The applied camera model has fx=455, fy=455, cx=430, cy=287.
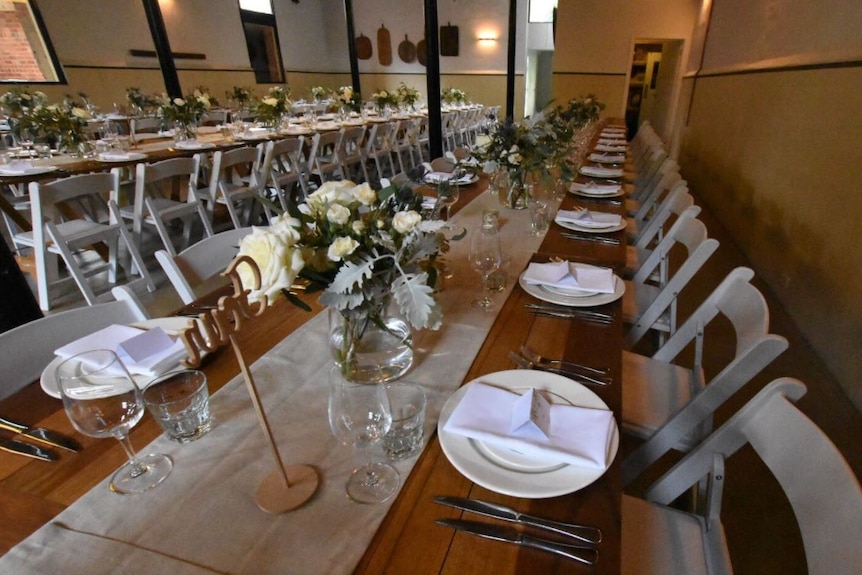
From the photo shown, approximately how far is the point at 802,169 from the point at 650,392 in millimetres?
2642

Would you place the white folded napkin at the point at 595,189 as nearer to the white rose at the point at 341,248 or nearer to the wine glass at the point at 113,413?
the white rose at the point at 341,248

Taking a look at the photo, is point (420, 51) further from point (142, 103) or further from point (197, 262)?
point (197, 262)

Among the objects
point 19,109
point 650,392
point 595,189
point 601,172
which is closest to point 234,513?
point 650,392

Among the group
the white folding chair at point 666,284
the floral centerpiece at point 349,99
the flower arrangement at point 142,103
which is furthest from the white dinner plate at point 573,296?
the flower arrangement at point 142,103

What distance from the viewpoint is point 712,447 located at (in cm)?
92

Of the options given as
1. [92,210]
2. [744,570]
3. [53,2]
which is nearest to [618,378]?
[744,570]

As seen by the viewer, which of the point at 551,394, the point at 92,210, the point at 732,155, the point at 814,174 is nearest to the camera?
the point at 551,394

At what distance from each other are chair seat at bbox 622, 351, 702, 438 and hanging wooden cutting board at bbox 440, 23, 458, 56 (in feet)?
38.5

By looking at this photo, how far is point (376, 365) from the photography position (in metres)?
1.04

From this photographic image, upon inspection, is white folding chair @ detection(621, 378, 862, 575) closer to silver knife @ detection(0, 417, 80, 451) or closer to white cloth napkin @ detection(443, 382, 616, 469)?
white cloth napkin @ detection(443, 382, 616, 469)

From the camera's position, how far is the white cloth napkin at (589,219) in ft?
6.71

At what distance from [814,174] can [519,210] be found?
79.4 inches

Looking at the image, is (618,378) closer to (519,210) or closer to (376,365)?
(376,365)

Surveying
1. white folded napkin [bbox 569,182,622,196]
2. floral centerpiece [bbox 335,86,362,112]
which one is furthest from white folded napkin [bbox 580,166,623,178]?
floral centerpiece [bbox 335,86,362,112]
